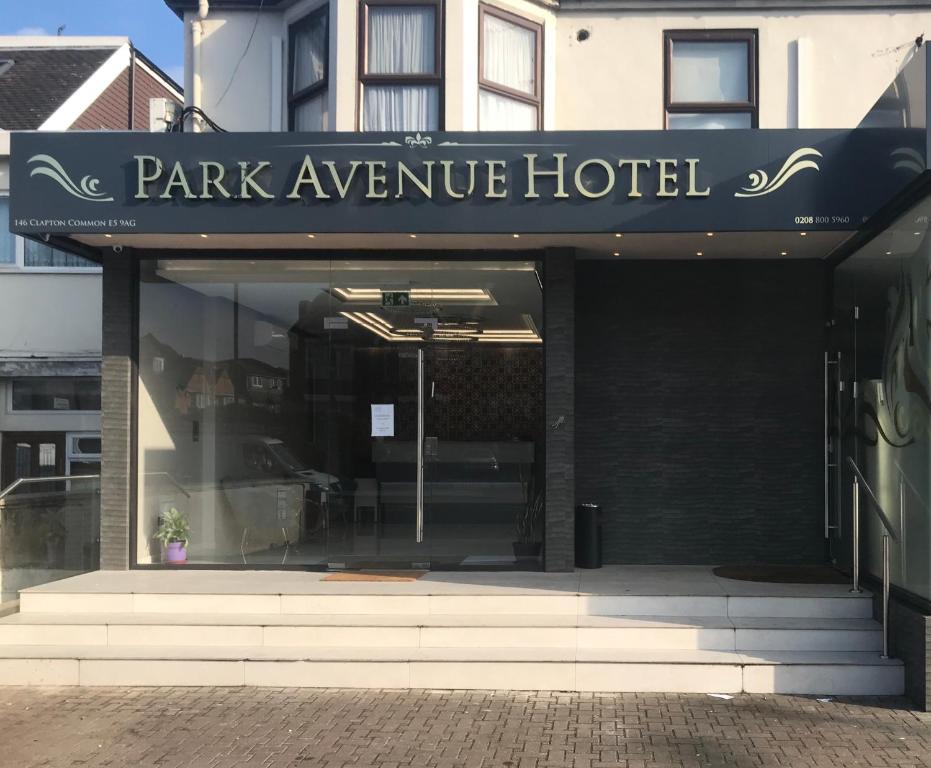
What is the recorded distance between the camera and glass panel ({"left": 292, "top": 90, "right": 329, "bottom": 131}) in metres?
10.8

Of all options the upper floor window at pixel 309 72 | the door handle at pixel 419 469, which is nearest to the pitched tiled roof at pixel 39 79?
the upper floor window at pixel 309 72

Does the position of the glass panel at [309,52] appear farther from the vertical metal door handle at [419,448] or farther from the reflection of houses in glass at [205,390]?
the vertical metal door handle at [419,448]

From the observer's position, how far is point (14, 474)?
14086mm

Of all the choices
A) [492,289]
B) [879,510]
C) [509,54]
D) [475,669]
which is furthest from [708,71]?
[475,669]

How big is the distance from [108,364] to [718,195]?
588 cm

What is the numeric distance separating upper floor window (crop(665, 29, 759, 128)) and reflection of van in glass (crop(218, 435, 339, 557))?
5335mm

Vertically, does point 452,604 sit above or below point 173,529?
below

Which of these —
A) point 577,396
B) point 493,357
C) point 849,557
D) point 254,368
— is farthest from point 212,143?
point 849,557

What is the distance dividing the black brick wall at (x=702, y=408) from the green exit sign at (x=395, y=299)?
183 centimetres

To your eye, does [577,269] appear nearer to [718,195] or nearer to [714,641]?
[718,195]

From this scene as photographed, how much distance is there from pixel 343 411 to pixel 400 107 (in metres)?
3.14

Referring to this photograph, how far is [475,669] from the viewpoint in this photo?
7625mm

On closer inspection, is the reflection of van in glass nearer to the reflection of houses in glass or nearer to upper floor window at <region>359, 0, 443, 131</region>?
the reflection of houses in glass

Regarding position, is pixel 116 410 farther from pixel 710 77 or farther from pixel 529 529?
pixel 710 77
